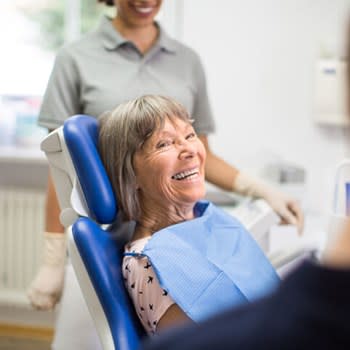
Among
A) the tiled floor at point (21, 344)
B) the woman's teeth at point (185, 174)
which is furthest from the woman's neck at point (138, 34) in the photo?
the tiled floor at point (21, 344)

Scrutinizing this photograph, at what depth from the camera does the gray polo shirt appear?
6.00ft

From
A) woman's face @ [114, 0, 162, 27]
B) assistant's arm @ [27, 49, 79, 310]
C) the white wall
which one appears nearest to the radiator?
the white wall

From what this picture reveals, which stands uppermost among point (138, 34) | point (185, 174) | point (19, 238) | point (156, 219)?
point (138, 34)

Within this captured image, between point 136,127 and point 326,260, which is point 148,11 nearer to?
point 136,127

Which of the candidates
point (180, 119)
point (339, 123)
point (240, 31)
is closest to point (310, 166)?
point (339, 123)

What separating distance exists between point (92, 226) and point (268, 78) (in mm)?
1673

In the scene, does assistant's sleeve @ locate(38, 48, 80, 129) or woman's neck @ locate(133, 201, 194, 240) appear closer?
woman's neck @ locate(133, 201, 194, 240)

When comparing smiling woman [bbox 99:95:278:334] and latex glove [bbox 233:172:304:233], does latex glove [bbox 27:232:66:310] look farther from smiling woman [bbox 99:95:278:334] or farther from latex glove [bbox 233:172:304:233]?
latex glove [bbox 233:172:304:233]

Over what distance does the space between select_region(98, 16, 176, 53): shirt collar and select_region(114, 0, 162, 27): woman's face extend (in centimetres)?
5

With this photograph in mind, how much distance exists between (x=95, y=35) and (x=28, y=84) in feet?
4.57

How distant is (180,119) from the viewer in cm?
148

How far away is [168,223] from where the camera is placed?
4.84 feet

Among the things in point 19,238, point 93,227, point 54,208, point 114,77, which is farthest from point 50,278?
point 19,238

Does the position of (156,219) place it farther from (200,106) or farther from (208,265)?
(200,106)
